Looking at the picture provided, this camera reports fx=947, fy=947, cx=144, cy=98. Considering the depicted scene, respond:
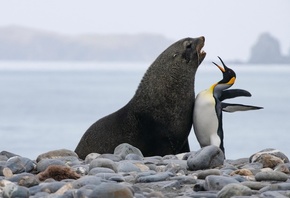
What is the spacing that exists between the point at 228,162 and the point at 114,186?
6.54 feet

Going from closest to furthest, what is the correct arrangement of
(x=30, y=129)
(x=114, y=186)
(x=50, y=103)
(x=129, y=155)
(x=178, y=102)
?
(x=114, y=186) < (x=129, y=155) < (x=178, y=102) < (x=30, y=129) < (x=50, y=103)

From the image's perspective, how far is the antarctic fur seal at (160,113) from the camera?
809 centimetres

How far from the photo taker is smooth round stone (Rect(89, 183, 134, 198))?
482cm

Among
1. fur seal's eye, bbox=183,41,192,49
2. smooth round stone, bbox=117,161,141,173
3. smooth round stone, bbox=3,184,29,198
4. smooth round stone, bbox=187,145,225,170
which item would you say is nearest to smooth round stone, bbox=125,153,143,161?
smooth round stone, bbox=117,161,141,173

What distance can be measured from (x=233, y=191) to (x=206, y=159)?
104cm

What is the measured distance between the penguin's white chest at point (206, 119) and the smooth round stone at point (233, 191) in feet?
10.1

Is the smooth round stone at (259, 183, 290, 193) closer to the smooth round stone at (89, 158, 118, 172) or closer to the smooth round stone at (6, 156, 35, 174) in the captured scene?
the smooth round stone at (89, 158, 118, 172)

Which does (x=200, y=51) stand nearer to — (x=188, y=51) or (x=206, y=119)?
(x=188, y=51)

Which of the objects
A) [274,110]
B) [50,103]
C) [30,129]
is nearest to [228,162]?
[30,129]

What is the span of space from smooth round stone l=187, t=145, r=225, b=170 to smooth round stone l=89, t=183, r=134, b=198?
123 centimetres

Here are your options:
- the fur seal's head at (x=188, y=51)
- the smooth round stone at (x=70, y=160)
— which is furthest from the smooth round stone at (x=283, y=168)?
the fur seal's head at (x=188, y=51)

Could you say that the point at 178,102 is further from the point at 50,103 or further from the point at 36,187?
the point at 50,103

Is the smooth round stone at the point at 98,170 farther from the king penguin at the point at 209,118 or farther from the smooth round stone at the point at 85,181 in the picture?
the king penguin at the point at 209,118

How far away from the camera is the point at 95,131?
829 centimetres
